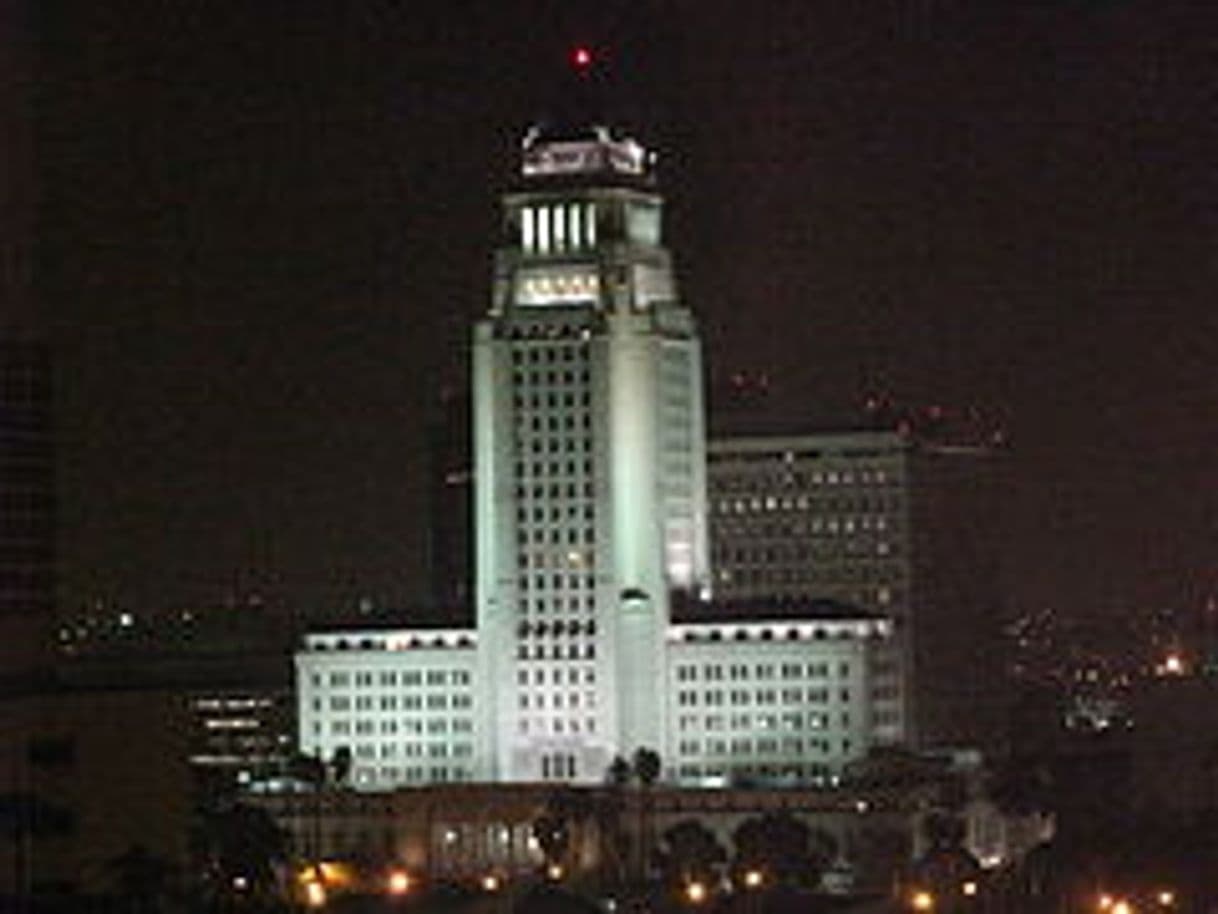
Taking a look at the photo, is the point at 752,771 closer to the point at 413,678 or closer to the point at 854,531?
the point at 413,678

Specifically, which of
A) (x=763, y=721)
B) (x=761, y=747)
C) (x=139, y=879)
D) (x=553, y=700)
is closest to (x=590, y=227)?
(x=553, y=700)

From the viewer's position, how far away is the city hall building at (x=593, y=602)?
26234 millimetres

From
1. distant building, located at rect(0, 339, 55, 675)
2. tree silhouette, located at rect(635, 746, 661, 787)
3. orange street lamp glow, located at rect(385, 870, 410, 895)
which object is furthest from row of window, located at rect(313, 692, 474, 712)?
distant building, located at rect(0, 339, 55, 675)

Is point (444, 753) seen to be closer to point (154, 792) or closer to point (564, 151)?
point (564, 151)

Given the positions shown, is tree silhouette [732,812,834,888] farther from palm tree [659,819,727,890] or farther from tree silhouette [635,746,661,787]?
tree silhouette [635,746,661,787]

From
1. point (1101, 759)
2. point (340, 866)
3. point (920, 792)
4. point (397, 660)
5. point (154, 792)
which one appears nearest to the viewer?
point (154, 792)

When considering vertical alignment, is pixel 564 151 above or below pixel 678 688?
above

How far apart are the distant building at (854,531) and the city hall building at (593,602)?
3.02 meters

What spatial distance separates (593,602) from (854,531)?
404cm

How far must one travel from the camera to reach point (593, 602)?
26.4 metres

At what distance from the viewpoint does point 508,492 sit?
2650 centimetres

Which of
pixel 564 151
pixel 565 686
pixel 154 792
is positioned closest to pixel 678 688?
pixel 565 686

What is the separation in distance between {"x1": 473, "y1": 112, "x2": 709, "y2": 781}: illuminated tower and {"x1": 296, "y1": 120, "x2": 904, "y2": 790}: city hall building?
1cm

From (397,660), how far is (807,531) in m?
4.23
